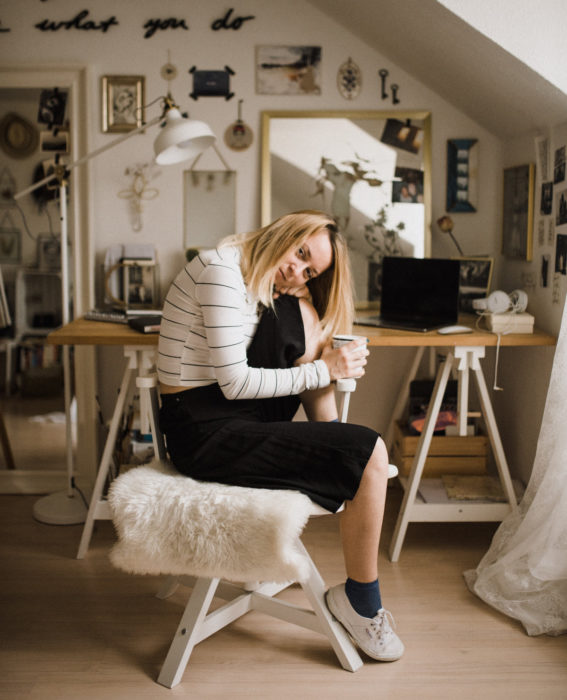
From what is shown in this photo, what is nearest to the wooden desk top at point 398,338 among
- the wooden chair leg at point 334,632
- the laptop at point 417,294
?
the laptop at point 417,294

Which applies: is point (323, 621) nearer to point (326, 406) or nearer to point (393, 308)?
point (326, 406)

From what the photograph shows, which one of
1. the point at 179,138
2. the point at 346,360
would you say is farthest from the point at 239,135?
the point at 346,360

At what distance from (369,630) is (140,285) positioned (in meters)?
1.65

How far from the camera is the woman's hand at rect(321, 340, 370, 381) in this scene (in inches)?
79.6

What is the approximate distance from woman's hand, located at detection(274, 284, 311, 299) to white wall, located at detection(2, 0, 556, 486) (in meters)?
0.93

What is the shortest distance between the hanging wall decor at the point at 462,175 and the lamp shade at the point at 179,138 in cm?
102

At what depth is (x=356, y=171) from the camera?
116 inches

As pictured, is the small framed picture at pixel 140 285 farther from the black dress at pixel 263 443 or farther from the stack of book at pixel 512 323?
the stack of book at pixel 512 323

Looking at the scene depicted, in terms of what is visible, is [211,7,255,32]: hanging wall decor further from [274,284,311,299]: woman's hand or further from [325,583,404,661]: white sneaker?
[325,583,404,661]: white sneaker

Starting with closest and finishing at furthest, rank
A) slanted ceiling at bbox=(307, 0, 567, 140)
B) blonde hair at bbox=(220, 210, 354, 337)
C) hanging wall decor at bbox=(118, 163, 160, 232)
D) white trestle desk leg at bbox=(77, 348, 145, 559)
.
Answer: blonde hair at bbox=(220, 210, 354, 337), slanted ceiling at bbox=(307, 0, 567, 140), white trestle desk leg at bbox=(77, 348, 145, 559), hanging wall decor at bbox=(118, 163, 160, 232)

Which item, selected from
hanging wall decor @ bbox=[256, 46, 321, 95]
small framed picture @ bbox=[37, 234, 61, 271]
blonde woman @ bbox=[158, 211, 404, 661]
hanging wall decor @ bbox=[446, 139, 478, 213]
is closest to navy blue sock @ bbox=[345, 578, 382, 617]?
blonde woman @ bbox=[158, 211, 404, 661]

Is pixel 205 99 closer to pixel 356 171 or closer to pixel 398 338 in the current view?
pixel 356 171

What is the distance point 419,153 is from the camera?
2965 millimetres

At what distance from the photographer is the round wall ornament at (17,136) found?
2.92 metres
